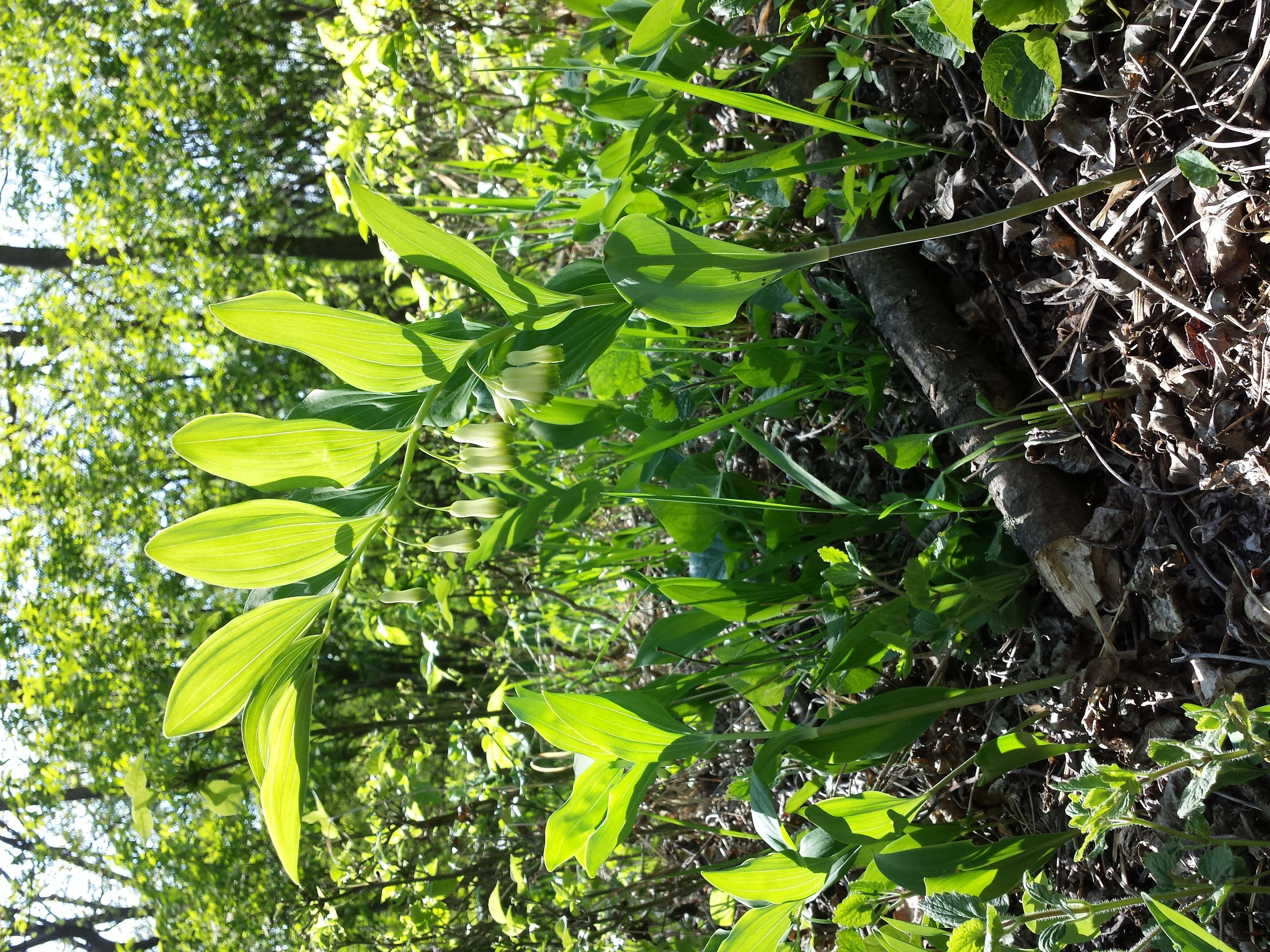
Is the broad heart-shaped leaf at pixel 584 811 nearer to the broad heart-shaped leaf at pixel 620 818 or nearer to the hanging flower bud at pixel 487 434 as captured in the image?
the broad heart-shaped leaf at pixel 620 818

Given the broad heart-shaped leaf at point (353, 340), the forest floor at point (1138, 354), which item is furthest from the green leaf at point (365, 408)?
the forest floor at point (1138, 354)

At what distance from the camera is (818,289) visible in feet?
2.69

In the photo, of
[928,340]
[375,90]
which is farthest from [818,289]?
[375,90]

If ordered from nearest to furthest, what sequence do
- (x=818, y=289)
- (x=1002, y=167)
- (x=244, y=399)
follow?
(x=1002, y=167) → (x=818, y=289) → (x=244, y=399)

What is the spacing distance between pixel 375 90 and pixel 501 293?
50.0 inches

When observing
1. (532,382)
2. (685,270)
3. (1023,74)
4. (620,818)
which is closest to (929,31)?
(1023,74)

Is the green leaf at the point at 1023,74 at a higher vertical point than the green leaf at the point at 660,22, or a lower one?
lower

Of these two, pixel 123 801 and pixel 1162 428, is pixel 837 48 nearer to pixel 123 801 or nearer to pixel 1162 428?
pixel 1162 428

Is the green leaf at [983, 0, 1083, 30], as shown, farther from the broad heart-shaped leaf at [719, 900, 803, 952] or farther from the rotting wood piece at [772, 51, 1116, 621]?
the broad heart-shaped leaf at [719, 900, 803, 952]

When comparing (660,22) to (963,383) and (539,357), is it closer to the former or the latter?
(539,357)

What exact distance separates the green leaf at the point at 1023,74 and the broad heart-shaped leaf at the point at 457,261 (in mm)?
275

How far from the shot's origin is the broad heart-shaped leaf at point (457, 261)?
45 centimetres

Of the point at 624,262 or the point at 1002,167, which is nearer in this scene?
the point at 624,262

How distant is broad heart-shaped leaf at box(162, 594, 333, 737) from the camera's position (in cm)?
48
